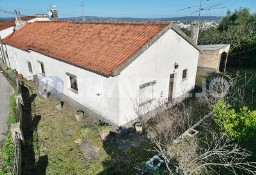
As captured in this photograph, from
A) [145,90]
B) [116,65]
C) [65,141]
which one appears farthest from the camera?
[145,90]

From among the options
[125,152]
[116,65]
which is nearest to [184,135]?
[125,152]

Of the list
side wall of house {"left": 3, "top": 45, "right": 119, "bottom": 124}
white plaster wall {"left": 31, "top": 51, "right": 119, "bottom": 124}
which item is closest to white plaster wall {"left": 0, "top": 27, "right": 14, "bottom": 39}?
side wall of house {"left": 3, "top": 45, "right": 119, "bottom": 124}

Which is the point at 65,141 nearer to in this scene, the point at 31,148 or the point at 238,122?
the point at 31,148

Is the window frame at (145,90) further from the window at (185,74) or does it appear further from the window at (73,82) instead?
the window at (73,82)

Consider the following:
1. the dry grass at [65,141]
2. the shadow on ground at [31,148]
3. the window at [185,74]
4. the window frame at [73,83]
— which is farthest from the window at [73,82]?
the window at [185,74]

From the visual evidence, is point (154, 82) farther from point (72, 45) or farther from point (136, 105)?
point (72, 45)

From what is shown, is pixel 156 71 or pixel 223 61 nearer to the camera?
pixel 156 71

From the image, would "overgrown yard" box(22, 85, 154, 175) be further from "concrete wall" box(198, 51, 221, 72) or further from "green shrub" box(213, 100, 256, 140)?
"concrete wall" box(198, 51, 221, 72)
